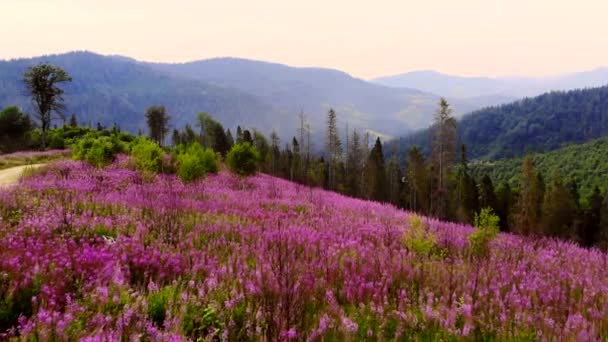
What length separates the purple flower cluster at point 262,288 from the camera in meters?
3.57

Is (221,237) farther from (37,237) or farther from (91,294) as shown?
(91,294)

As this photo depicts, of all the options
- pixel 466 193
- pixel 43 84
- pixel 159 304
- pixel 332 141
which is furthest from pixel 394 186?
pixel 159 304

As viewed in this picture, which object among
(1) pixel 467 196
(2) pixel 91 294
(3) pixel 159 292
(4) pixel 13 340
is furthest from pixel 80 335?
(1) pixel 467 196

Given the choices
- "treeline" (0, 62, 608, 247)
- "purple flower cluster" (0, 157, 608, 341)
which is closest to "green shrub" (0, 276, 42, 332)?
"purple flower cluster" (0, 157, 608, 341)

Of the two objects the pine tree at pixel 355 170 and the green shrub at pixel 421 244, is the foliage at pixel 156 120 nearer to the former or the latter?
the pine tree at pixel 355 170

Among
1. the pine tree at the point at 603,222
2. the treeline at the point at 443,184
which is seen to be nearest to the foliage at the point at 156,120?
the treeline at the point at 443,184

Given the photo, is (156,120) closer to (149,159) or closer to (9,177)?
(9,177)

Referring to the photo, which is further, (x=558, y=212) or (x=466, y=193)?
(x=466, y=193)

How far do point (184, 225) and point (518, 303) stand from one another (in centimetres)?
526

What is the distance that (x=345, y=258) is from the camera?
5.96 meters

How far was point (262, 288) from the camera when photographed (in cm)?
432

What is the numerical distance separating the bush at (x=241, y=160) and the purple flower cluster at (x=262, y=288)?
67.1 ft

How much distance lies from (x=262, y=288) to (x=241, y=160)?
24.4 m

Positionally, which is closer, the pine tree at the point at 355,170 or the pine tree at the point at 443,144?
the pine tree at the point at 443,144
